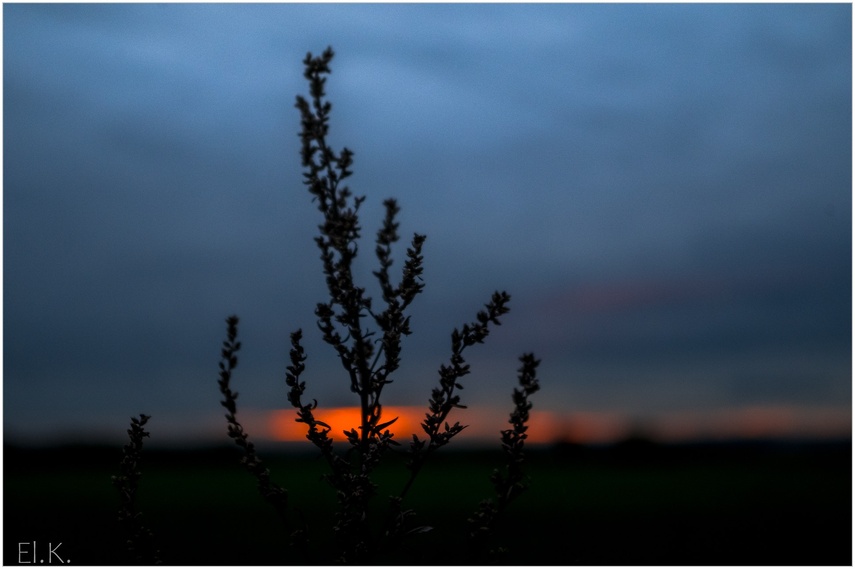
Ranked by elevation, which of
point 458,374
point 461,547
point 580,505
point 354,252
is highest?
point 354,252

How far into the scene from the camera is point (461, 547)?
12.8ft

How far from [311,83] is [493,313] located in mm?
1449

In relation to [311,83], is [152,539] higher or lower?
lower

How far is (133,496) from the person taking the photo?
3.69 m

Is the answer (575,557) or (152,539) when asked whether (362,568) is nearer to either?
(152,539)

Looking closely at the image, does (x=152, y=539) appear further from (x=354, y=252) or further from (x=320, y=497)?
(x=320, y=497)

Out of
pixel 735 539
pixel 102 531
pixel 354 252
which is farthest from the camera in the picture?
pixel 735 539

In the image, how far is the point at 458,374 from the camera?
3.35m

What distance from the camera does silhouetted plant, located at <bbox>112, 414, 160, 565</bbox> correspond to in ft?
12.1

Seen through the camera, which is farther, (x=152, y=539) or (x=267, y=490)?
(x=152, y=539)

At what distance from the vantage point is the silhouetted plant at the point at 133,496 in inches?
145

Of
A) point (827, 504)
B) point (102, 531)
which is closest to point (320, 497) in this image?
point (102, 531)

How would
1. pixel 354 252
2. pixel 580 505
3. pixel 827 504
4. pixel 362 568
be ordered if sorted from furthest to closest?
pixel 580 505, pixel 827 504, pixel 354 252, pixel 362 568

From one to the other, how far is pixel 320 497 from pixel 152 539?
43.6 feet
